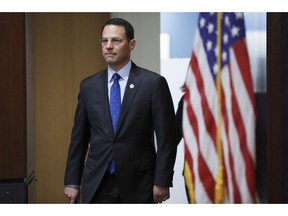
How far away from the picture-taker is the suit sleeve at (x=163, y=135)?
1438mm

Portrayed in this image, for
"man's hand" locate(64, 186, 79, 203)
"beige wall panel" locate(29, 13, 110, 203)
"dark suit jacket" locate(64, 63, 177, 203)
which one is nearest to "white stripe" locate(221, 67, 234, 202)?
"beige wall panel" locate(29, 13, 110, 203)

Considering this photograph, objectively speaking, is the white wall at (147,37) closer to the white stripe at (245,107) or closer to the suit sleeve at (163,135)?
the white stripe at (245,107)

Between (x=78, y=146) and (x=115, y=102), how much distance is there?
0.59 ft

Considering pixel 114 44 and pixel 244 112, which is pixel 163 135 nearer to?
pixel 114 44

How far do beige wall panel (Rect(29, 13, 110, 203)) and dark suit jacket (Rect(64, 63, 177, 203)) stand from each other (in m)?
1.58

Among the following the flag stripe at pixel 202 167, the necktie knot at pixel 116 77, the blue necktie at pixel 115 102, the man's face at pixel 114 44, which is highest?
the man's face at pixel 114 44

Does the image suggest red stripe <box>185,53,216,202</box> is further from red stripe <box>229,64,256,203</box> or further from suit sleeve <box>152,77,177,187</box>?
suit sleeve <box>152,77,177,187</box>

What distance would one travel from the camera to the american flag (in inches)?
95.8

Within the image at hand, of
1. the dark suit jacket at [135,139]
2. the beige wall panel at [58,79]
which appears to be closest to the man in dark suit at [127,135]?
the dark suit jacket at [135,139]

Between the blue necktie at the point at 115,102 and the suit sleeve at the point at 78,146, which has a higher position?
the blue necktie at the point at 115,102

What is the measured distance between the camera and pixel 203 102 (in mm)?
2434

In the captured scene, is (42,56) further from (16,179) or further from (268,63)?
(268,63)

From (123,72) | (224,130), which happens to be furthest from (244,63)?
(123,72)

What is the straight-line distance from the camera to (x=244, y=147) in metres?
2.45
